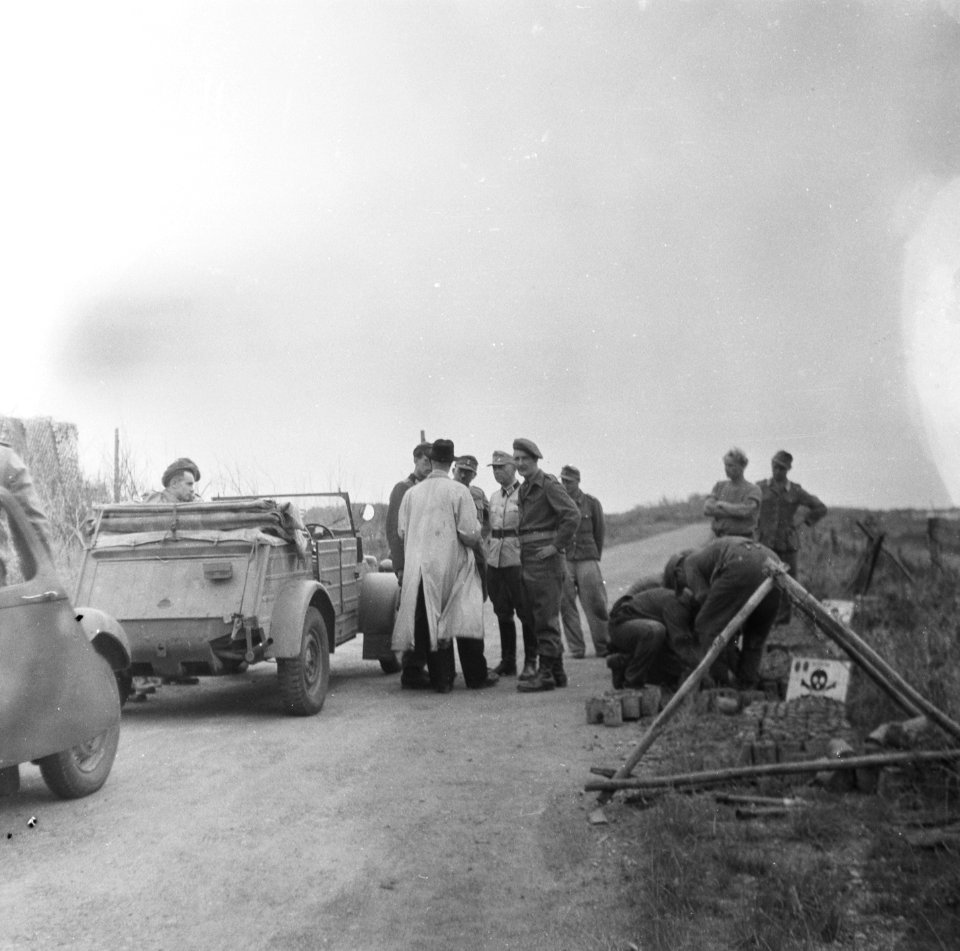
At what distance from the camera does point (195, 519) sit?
27.8 ft

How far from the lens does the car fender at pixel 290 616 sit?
8.15 meters

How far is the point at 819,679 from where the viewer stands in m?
7.01

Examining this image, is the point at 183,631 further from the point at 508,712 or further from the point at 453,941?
the point at 453,941

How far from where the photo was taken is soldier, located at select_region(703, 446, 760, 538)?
8.57 metres

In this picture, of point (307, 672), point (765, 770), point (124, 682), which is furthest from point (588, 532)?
point (765, 770)

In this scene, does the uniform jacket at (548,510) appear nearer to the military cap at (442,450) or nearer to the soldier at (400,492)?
the military cap at (442,450)

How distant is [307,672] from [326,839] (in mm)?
3430

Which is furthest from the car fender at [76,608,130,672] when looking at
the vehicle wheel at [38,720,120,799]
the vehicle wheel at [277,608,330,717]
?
the vehicle wheel at [277,608,330,717]

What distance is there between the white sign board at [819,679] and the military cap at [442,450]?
3.66m

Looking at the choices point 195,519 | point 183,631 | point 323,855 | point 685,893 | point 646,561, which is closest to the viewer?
point 685,893

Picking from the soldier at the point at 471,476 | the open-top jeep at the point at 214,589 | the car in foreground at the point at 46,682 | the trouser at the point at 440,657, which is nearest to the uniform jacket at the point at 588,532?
the soldier at the point at 471,476

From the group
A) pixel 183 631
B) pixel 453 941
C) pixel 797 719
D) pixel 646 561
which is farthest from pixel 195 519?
pixel 646 561

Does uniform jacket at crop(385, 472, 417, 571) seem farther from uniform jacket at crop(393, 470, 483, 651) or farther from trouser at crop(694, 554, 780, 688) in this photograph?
trouser at crop(694, 554, 780, 688)

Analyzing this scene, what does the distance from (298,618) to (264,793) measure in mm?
2379
